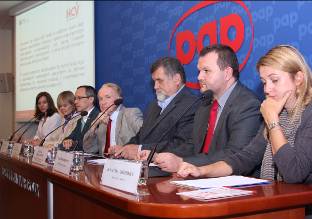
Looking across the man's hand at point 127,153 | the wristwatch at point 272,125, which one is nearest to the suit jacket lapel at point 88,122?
the man's hand at point 127,153

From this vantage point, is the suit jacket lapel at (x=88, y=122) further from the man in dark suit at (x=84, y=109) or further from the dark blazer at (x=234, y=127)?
the dark blazer at (x=234, y=127)

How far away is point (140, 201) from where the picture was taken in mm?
1170

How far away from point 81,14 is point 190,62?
1.97 meters

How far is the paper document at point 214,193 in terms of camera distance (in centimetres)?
117

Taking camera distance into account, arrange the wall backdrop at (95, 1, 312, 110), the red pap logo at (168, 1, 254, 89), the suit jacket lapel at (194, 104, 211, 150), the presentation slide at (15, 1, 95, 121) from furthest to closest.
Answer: the presentation slide at (15, 1, 95, 121) → the red pap logo at (168, 1, 254, 89) → the wall backdrop at (95, 1, 312, 110) → the suit jacket lapel at (194, 104, 211, 150)

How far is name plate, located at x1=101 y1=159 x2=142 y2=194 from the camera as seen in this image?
1.29 meters

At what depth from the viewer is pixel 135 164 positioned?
4.33 ft

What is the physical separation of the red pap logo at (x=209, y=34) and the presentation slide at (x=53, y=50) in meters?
1.47

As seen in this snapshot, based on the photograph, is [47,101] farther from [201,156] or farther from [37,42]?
[201,156]

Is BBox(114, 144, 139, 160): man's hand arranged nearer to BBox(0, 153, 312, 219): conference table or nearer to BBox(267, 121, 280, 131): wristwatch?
BBox(0, 153, 312, 219): conference table

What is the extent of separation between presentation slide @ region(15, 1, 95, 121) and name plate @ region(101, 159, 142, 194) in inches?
133

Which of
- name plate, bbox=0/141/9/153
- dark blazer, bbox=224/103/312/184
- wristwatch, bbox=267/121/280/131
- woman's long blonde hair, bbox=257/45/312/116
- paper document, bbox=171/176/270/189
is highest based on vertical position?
woman's long blonde hair, bbox=257/45/312/116

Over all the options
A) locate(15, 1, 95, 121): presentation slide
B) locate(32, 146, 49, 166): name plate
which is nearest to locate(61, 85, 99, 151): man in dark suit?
locate(15, 1, 95, 121): presentation slide

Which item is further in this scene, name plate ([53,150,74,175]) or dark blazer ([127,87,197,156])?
dark blazer ([127,87,197,156])
